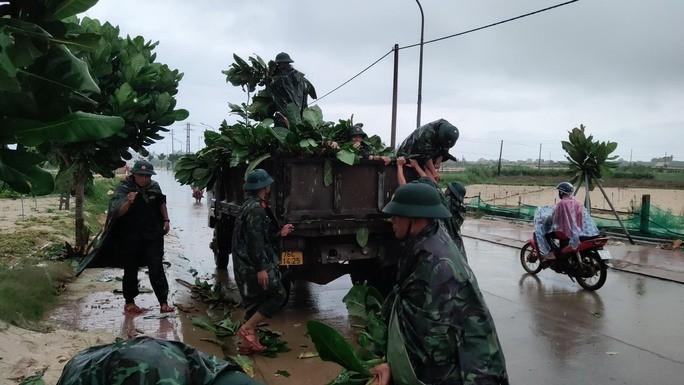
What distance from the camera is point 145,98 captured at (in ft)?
22.9

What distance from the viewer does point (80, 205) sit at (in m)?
8.59

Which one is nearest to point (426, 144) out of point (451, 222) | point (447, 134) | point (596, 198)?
point (447, 134)

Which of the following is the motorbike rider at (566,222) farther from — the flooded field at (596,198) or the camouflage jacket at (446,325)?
the flooded field at (596,198)

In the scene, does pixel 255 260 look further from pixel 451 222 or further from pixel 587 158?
pixel 587 158

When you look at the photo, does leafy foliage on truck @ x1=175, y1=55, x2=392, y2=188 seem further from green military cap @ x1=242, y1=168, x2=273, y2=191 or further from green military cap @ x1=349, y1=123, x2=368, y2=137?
green military cap @ x1=242, y1=168, x2=273, y2=191

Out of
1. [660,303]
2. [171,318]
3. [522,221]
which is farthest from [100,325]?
[522,221]

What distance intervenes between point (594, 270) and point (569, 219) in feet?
2.88

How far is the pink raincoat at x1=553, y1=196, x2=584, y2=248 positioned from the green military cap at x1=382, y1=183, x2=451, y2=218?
7.02 meters

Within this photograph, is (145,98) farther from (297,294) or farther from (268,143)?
(297,294)

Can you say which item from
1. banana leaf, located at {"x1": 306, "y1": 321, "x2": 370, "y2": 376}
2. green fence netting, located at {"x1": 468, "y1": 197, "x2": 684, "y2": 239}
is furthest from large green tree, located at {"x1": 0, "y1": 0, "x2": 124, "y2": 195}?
green fence netting, located at {"x1": 468, "y1": 197, "x2": 684, "y2": 239}

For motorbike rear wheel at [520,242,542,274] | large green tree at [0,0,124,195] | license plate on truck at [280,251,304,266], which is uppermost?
large green tree at [0,0,124,195]

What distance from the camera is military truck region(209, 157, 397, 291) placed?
5.95 meters

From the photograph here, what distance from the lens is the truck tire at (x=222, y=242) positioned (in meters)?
8.66

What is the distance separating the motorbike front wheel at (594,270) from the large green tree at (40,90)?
28.2 feet
